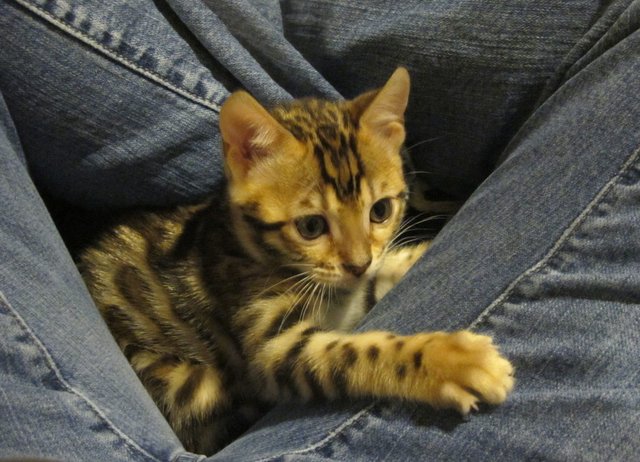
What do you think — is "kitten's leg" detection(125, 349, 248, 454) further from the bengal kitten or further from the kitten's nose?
the kitten's nose

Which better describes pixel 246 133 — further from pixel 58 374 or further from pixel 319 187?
pixel 58 374

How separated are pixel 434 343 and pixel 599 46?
511 mm

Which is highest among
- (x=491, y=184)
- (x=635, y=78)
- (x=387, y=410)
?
(x=635, y=78)

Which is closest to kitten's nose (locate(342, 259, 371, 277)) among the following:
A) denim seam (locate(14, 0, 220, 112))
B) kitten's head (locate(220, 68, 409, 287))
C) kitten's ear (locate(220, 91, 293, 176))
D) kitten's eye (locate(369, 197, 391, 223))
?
kitten's head (locate(220, 68, 409, 287))

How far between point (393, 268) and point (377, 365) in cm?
31

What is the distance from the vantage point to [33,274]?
30.9 inches

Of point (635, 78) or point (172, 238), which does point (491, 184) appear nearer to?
point (635, 78)

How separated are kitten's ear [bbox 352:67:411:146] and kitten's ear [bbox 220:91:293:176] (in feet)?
0.48

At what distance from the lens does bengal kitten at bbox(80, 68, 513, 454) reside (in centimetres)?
93

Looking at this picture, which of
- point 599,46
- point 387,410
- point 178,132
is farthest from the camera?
Answer: point 178,132

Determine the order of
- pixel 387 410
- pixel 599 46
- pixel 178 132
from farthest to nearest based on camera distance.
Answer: pixel 178 132 → pixel 599 46 → pixel 387 410

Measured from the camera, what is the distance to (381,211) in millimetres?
Answer: 1021

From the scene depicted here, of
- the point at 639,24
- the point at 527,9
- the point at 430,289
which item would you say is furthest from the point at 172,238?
the point at 639,24

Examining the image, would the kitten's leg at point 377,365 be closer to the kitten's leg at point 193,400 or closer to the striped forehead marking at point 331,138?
the kitten's leg at point 193,400
